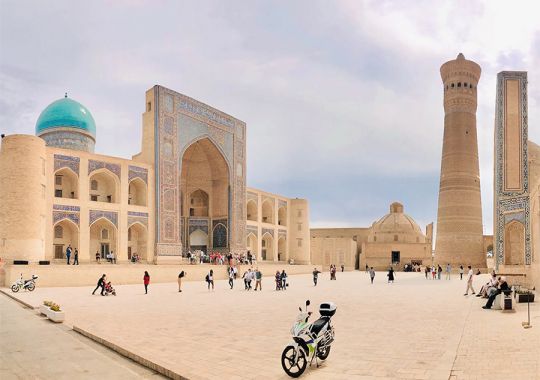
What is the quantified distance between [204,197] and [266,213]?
295 inches

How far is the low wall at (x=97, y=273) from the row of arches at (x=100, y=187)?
4876 millimetres

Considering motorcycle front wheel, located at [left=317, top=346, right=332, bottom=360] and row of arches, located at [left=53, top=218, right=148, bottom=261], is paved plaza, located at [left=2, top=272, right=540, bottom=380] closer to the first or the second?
motorcycle front wheel, located at [left=317, top=346, right=332, bottom=360]

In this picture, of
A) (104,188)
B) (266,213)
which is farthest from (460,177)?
(104,188)

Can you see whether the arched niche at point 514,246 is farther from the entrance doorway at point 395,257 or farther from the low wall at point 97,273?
the entrance doorway at point 395,257

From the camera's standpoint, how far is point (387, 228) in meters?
54.1

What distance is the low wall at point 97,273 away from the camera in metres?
19.3

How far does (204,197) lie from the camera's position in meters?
37.4

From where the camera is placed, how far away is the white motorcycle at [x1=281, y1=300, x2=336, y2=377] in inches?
217

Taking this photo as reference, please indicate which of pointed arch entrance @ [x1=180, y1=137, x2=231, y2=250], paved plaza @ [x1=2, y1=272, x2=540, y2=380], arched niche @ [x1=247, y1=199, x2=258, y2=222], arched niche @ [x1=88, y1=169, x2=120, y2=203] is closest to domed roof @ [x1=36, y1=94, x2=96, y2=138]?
pointed arch entrance @ [x1=180, y1=137, x2=231, y2=250]

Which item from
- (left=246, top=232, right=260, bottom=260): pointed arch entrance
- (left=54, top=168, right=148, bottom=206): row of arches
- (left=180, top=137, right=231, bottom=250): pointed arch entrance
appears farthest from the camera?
(left=246, top=232, right=260, bottom=260): pointed arch entrance

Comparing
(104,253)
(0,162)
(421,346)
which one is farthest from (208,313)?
(104,253)

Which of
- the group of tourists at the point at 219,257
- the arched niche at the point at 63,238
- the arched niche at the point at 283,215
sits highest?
the arched niche at the point at 283,215

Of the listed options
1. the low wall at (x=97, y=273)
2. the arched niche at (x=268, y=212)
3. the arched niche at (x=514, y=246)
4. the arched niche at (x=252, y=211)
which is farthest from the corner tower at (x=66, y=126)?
the arched niche at (x=514, y=246)

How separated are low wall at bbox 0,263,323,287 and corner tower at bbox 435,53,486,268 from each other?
18.9m
